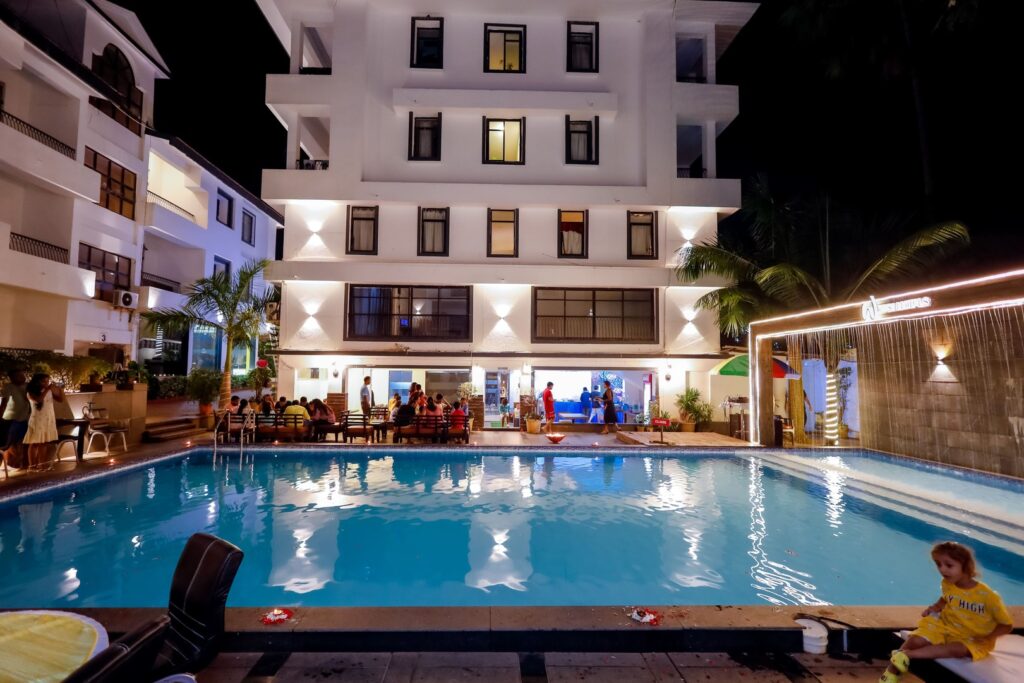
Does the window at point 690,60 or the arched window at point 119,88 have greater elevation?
the window at point 690,60

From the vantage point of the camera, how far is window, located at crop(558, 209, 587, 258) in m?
19.9

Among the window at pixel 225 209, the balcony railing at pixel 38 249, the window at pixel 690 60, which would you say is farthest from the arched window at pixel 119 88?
the window at pixel 690 60

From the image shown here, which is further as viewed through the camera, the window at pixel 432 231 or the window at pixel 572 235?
the window at pixel 572 235

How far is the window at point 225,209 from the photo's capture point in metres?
26.8

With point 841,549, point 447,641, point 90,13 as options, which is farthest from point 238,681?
point 90,13

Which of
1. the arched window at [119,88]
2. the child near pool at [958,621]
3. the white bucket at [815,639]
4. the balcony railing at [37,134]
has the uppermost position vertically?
the arched window at [119,88]

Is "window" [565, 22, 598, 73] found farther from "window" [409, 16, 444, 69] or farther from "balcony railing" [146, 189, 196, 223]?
"balcony railing" [146, 189, 196, 223]

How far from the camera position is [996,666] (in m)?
3.48

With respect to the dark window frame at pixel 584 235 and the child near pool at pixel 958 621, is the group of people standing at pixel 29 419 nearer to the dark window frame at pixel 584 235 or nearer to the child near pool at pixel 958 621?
the child near pool at pixel 958 621

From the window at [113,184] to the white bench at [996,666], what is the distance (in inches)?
967

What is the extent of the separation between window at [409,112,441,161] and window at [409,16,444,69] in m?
2.18

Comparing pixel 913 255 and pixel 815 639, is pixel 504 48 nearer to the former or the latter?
pixel 913 255

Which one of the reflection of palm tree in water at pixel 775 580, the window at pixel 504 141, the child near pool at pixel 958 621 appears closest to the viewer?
the child near pool at pixel 958 621

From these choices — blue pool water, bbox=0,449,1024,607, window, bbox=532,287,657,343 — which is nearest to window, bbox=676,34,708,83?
window, bbox=532,287,657,343
